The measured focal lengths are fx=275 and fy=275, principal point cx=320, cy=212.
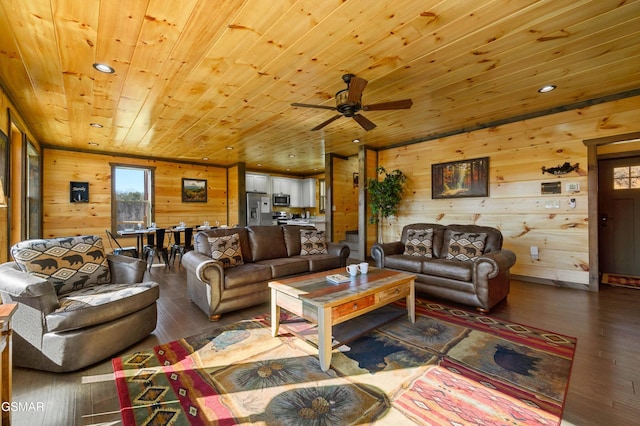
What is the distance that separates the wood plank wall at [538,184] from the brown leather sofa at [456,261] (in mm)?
1109

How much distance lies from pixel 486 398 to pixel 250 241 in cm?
311

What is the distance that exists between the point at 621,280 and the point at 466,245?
2898mm

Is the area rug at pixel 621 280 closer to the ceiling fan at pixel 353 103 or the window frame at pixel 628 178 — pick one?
the window frame at pixel 628 178

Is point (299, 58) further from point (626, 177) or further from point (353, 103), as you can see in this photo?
point (626, 177)

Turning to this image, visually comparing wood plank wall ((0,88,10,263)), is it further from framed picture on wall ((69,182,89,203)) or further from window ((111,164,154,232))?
window ((111,164,154,232))

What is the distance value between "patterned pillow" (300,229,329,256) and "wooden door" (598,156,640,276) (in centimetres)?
488

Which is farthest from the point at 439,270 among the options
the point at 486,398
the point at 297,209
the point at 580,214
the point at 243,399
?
the point at 297,209

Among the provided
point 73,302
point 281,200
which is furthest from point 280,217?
point 73,302

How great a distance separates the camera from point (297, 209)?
10094mm

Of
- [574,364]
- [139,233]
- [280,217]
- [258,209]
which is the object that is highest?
[258,209]

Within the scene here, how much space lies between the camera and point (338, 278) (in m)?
2.64

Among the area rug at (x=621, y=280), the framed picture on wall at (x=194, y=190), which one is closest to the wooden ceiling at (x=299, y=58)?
the area rug at (x=621, y=280)

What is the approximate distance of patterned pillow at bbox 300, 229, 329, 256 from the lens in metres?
4.25

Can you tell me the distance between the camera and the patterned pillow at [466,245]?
11.9 ft
